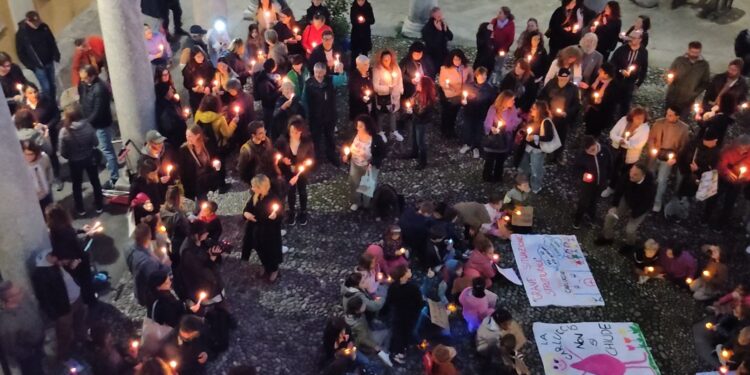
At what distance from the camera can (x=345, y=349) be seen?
7730mm

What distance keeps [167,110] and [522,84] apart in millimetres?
5365

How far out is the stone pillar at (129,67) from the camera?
1005 cm

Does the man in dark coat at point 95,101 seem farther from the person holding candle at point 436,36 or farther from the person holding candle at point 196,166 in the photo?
the person holding candle at point 436,36

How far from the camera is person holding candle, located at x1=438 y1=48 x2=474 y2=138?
11.5 meters

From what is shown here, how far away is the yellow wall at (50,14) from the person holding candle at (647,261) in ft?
39.6

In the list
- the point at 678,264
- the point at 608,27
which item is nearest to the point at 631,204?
the point at 678,264

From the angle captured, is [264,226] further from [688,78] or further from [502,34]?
[688,78]

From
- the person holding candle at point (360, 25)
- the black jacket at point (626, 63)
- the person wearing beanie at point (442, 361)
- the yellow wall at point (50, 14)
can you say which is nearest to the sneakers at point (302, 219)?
the person wearing beanie at point (442, 361)

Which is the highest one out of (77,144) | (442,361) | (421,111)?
(77,144)

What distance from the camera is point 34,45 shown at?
12578 millimetres

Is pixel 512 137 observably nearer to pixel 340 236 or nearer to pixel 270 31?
pixel 340 236

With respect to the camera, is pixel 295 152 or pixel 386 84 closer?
pixel 295 152

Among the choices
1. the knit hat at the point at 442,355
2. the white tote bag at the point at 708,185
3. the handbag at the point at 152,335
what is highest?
the white tote bag at the point at 708,185

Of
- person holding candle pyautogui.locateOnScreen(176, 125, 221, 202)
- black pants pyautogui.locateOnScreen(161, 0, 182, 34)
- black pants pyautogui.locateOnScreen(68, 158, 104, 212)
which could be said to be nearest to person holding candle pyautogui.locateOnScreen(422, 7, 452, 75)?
person holding candle pyautogui.locateOnScreen(176, 125, 221, 202)
